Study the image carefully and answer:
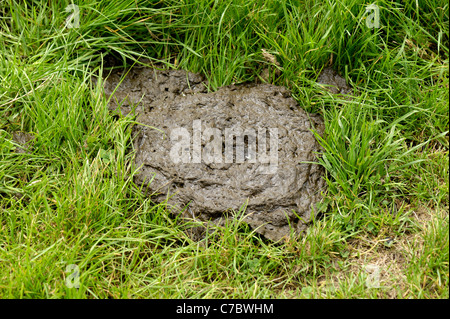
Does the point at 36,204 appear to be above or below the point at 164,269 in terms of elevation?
above

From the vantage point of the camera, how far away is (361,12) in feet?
9.93

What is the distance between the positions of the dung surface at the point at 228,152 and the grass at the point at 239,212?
9cm

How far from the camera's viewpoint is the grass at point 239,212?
101 inches

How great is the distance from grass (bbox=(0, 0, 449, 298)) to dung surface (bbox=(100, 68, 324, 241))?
9 centimetres

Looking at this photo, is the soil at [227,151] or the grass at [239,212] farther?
the soil at [227,151]

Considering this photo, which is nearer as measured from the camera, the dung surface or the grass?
the grass

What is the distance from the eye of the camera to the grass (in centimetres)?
255

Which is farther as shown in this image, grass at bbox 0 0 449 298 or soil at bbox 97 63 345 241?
soil at bbox 97 63 345 241

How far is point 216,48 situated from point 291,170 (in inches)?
39.0

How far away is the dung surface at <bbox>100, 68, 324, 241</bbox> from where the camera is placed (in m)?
2.79

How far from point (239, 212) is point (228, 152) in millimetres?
413

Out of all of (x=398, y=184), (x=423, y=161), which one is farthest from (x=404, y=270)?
(x=423, y=161)

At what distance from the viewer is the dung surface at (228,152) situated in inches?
110

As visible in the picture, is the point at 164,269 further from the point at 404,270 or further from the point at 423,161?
the point at 423,161
